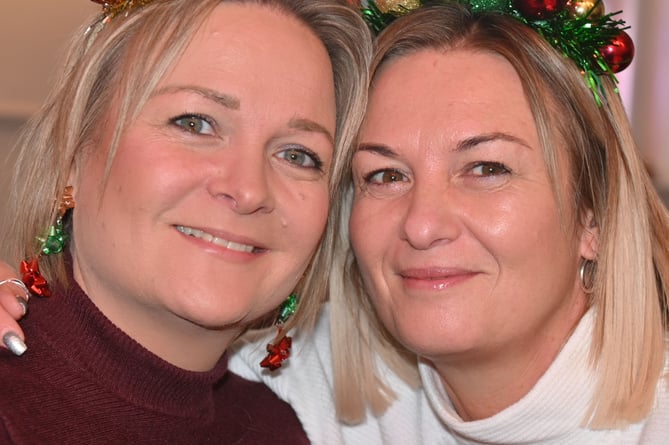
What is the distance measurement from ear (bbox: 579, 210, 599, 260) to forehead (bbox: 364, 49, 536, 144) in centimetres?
30

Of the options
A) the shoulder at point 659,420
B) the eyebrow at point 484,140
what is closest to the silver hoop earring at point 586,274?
the shoulder at point 659,420

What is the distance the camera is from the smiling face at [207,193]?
1.90m

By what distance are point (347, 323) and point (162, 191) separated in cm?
93

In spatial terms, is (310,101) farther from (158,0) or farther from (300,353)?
(300,353)

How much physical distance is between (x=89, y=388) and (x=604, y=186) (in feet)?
4.35

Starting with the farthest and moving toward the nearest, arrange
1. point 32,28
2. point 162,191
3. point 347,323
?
point 32,28 < point 347,323 < point 162,191

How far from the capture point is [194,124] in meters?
1.96

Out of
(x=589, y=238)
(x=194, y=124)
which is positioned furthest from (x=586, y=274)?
(x=194, y=124)

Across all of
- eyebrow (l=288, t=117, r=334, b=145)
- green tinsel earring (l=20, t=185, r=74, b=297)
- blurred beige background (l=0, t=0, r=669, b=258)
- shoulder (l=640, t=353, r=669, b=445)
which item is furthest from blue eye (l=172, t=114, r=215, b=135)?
blurred beige background (l=0, t=0, r=669, b=258)

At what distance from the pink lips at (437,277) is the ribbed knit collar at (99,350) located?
24.3 inches

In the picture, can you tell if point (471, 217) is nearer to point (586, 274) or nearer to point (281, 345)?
point (586, 274)

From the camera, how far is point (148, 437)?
6.72 ft

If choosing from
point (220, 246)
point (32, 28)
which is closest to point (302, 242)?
point (220, 246)

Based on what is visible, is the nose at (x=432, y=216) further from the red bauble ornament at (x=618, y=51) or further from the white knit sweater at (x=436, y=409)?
the red bauble ornament at (x=618, y=51)
